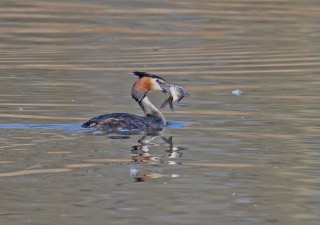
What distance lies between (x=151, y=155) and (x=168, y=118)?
9.17 feet

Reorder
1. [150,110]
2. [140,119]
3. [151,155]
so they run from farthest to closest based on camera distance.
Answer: [150,110] → [140,119] → [151,155]

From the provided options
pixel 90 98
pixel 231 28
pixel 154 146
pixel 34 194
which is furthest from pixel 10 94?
pixel 231 28

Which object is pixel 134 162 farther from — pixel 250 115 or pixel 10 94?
pixel 10 94

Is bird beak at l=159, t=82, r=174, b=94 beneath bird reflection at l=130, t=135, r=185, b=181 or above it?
above

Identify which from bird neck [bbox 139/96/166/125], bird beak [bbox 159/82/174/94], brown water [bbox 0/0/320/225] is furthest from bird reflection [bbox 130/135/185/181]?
bird beak [bbox 159/82/174/94]

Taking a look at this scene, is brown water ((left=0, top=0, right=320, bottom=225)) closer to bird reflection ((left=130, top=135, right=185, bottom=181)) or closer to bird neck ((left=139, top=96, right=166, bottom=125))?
bird reflection ((left=130, top=135, right=185, bottom=181))

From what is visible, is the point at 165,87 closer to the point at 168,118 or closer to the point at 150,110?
the point at 150,110

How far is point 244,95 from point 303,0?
654 inches

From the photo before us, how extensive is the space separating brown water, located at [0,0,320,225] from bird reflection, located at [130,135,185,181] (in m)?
0.02

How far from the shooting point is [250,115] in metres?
13.3

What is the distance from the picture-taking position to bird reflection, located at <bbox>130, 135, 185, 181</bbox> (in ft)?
31.9

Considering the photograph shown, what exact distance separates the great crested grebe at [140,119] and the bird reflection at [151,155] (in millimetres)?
321

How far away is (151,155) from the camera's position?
10789mm

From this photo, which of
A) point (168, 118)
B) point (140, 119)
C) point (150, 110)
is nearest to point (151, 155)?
point (140, 119)
